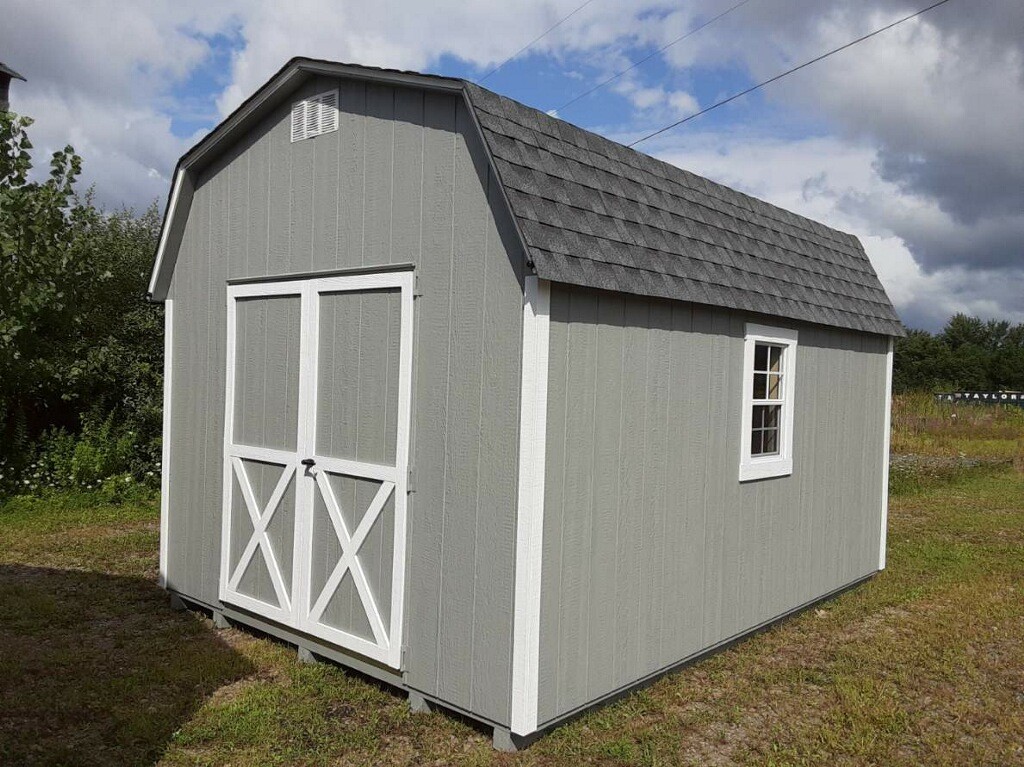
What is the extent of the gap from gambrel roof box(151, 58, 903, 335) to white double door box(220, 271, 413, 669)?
2.91ft

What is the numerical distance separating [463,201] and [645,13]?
6977 mm

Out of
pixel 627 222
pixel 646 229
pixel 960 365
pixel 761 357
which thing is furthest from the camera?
pixel 960 365

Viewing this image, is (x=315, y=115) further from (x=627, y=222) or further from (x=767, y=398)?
(x=767, y=398)

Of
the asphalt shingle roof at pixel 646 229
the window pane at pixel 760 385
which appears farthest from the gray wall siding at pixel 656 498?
the window pane at pixel 760 385

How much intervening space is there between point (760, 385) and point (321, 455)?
3.14 metres

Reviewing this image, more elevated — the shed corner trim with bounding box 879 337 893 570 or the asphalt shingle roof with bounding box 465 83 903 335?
the asphalt shingle roof with bounding box 465 83 903 335

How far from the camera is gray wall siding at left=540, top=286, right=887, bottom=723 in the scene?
395 centimetres

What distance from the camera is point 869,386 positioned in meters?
7.11

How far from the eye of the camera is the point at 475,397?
3965 mm

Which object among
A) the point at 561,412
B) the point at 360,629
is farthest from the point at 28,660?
the point at 561,412

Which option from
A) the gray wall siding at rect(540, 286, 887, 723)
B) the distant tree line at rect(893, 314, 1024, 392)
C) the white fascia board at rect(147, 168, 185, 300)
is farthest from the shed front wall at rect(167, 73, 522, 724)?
the distant tree line at rect(893, 314, 1024, 392)

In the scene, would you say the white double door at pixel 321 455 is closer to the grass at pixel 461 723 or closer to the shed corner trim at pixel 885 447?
the grass at pixel 461 723

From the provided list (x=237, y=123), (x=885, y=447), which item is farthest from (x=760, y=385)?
(x=237, y=123)

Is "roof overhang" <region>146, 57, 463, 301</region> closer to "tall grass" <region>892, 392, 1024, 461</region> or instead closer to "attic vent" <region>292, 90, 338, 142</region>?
"attic vent" <region>292, 90, 338, 142</region>
